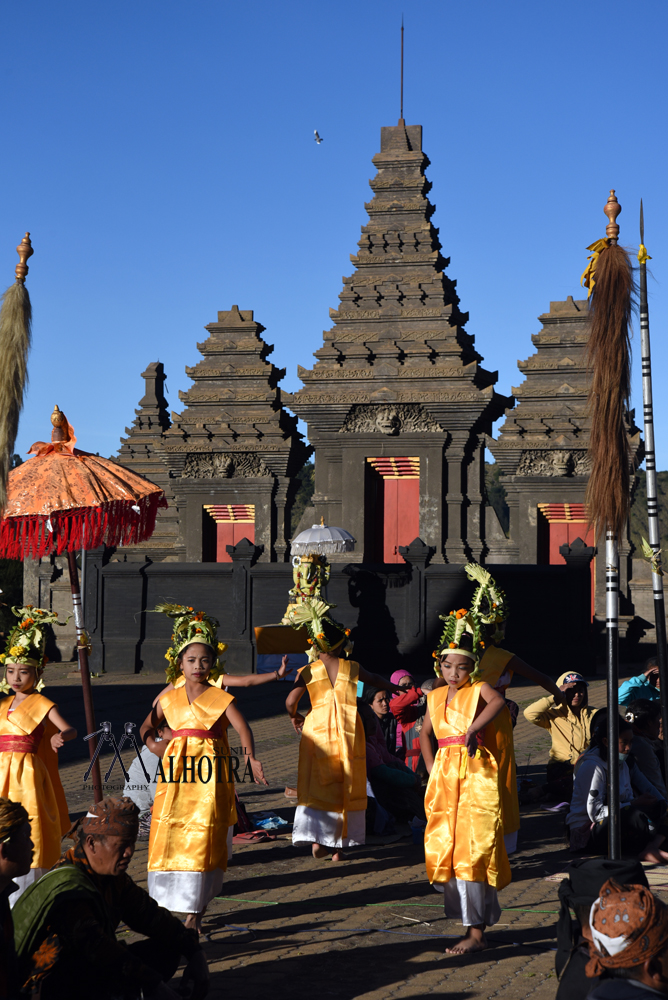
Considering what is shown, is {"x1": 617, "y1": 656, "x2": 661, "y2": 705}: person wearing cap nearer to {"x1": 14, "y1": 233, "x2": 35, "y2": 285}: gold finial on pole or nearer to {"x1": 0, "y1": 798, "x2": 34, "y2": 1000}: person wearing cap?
{"x1": 14, "y1": 233, "x2": 35, "y2": 285}: gold finial on pole

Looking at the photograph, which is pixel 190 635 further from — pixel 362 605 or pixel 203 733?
pixel 362 605

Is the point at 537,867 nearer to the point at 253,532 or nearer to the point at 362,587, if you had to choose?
the point at 362,587

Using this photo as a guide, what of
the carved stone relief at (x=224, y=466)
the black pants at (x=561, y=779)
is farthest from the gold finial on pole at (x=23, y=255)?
the carved stone relief at (x=224, y=466)

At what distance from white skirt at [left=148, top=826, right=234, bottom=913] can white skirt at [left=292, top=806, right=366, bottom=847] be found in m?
1.64

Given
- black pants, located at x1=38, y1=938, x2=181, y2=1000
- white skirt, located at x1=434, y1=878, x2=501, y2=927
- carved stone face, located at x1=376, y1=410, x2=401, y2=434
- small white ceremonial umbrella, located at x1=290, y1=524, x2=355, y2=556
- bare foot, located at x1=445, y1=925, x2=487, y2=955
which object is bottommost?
bare foot, located at x1=445, y1=925, x2=487, y2=955

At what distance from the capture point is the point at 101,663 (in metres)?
21.2

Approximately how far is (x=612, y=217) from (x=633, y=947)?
14.2 feet

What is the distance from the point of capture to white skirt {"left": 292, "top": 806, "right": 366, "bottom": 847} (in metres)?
7.43

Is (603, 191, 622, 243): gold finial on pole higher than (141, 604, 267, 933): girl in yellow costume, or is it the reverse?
(603, 191, 622, 243): gold finial on pole

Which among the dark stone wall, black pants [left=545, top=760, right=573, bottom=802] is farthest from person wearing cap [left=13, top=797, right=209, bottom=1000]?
the dark stone wall

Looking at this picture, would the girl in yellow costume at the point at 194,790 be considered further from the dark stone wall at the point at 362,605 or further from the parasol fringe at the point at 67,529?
the dark stone wall at the point at 362,605

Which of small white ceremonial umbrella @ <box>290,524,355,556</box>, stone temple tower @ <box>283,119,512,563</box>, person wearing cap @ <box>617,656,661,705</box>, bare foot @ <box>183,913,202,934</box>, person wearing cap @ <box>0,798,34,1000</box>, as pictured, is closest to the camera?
person wearing cap @ <box>0,798,34,1000</box>

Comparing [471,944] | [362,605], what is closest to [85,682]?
[471,944]

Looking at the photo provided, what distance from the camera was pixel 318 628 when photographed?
25.4ft
